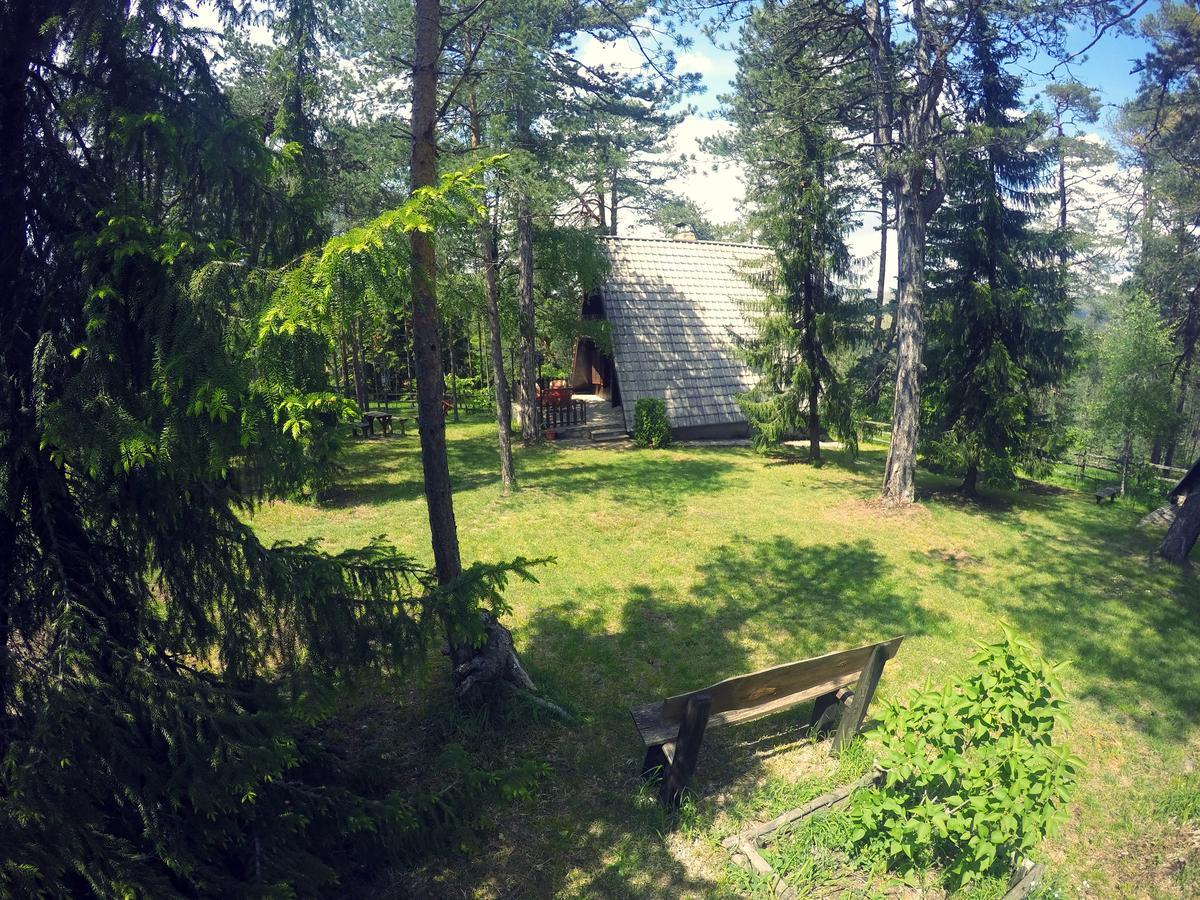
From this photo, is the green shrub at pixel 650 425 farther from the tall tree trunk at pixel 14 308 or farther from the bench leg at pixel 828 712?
the tall tree trunk at pixel 14 308

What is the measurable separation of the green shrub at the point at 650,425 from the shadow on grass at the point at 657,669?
25.2 ft

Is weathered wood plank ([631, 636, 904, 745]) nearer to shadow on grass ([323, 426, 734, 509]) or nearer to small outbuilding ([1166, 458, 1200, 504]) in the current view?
shadow on grass ([323, 426, 734, 509])

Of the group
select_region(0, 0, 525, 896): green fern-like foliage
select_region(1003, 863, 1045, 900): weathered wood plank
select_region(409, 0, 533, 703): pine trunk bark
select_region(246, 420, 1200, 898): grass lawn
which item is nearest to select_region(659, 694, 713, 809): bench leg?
select_region(246, 420, 1200, 898): grass lawn

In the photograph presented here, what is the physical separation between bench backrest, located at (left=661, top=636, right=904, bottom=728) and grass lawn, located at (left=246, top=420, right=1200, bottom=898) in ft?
2.09

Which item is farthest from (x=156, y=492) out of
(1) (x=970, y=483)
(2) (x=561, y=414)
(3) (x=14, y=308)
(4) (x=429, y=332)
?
(2) (x=561, y=414)

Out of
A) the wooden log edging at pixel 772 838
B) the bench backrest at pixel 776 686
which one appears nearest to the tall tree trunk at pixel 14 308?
the bench backrest at pixel 776 686

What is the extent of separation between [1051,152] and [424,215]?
1576 centimetres

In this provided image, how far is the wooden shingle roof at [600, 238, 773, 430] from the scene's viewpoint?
1947cm

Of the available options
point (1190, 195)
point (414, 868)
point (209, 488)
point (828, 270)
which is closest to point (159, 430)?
point (209, 488)

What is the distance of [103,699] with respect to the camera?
9.20 feet

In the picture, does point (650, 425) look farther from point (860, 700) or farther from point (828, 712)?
point (860, 700)

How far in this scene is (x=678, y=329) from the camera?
2050 centimetres

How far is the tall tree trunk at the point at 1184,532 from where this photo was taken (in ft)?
33.2

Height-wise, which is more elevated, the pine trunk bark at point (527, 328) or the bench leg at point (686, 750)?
the pine trunk bark at point (527, 328)
